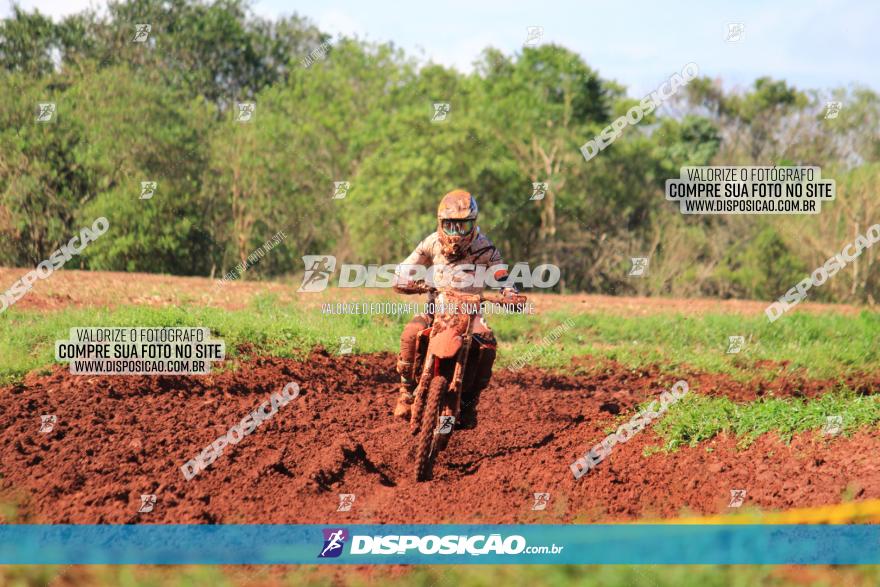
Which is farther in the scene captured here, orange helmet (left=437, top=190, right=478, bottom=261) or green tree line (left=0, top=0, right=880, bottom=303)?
green tree line (left=0, top=0, right=880, bottom=303)

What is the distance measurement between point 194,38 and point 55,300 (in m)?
16.7

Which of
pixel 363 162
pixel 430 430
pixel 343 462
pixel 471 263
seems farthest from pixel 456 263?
pixel 363 162

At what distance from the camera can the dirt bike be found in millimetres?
8234

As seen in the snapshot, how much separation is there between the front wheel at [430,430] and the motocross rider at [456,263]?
0.48 meters

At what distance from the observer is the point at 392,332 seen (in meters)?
15.0

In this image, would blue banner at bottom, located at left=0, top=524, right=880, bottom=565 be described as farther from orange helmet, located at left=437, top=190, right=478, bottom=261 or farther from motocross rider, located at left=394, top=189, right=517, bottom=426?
orange helmet, located at left=437, top=190, right=478, bottom=261

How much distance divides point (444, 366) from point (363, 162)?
18.6m

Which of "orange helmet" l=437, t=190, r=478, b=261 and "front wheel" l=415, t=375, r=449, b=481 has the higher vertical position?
"orange helmet" l=437, t=190, r=478, b=261

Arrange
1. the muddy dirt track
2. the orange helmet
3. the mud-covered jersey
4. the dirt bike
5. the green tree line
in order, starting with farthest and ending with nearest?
the green tree line < the mud-covered jersey < the orange helmet < the dirt bike < the muddy dirt track

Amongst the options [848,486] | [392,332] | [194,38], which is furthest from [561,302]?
[194,38]

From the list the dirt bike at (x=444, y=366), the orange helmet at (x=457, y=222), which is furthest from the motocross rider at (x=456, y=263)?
the dirt bike at (x=444, y=366)

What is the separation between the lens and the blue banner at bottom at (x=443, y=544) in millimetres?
6719

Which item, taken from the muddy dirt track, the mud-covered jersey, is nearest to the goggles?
the mud-covered jersey

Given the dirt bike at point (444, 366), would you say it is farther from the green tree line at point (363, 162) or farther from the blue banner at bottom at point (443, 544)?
the green tree line at point (363, 162)
